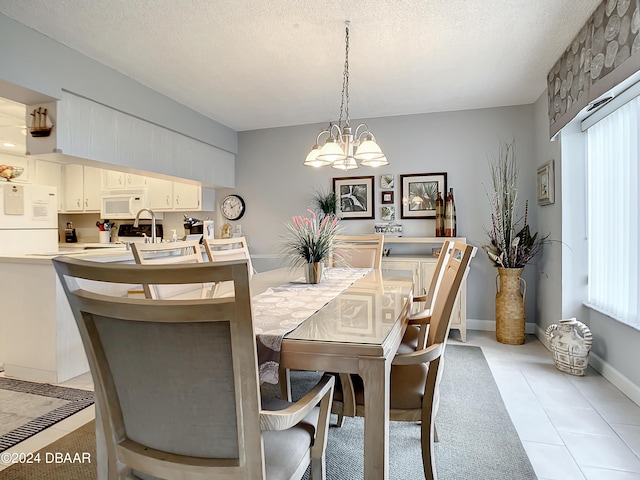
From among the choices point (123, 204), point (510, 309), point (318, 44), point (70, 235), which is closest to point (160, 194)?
point (123, 204)

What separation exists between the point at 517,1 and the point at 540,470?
2503 millimetres

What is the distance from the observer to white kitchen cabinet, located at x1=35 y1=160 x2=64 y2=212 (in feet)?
16.2

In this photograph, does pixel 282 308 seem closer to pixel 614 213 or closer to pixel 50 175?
pixel 614 213

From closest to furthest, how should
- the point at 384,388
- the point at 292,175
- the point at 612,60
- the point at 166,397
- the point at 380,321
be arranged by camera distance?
the point at 166,397
the point at 384,388
the point at 380,321
the point at 612,60
the point at 292,175

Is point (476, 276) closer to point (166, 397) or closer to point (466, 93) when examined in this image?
point (466, 93)

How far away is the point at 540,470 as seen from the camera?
1630 millimetres

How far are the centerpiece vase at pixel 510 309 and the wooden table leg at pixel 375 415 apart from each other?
9.60ft

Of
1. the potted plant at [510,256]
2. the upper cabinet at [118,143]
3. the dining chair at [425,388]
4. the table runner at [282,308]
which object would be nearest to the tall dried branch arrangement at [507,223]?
the potted plant at [510,256]

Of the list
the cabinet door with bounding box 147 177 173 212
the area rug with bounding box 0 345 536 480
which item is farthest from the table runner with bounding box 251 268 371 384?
the cabinet door with bounding box 147 177 173 212

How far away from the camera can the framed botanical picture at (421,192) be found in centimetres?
417

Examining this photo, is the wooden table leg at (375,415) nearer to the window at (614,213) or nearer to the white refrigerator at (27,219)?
the window at (614,213)

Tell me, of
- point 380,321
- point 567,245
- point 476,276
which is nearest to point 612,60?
point 567,245

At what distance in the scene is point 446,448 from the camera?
180 centimetres

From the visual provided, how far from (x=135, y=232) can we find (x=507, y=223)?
189 inches
